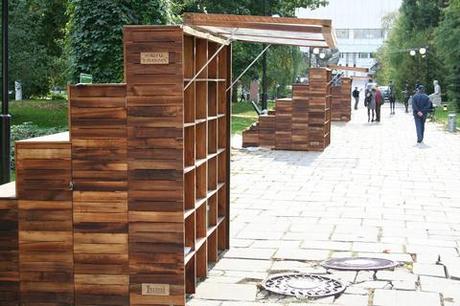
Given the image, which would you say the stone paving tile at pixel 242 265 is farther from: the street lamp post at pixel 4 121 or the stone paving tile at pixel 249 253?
the street lamp post at pixel 4 121

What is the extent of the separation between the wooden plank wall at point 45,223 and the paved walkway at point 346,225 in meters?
1.05

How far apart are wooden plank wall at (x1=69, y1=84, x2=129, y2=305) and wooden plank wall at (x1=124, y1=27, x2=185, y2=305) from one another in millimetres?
71

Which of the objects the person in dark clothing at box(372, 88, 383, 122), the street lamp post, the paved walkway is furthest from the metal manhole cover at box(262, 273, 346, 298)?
the person in dark clothing at box(372, 88, 383, 122)

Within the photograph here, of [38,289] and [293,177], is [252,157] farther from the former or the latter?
[38,289]

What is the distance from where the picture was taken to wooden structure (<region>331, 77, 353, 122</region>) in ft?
117

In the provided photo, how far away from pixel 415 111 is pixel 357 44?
12065cm

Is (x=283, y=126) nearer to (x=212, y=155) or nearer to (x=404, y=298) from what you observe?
(x=212, y=155)

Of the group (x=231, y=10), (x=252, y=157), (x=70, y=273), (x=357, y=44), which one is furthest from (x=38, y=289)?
(x=357, y=44)

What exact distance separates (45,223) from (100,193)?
49 centimetres

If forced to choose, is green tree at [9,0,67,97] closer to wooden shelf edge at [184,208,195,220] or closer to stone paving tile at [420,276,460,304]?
wooden shelf edge at [184,208,195,220]

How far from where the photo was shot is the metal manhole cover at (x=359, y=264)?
688 centimetres

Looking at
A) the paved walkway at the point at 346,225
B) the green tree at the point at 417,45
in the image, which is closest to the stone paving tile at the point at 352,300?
the paved walkway at the point at 346,225

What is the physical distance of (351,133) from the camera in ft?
89.7

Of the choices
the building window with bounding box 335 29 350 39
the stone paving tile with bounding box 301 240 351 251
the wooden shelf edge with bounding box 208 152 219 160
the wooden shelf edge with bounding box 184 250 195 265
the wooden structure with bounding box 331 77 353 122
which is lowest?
the stone paving tile with bounding box 301 240 351 251
